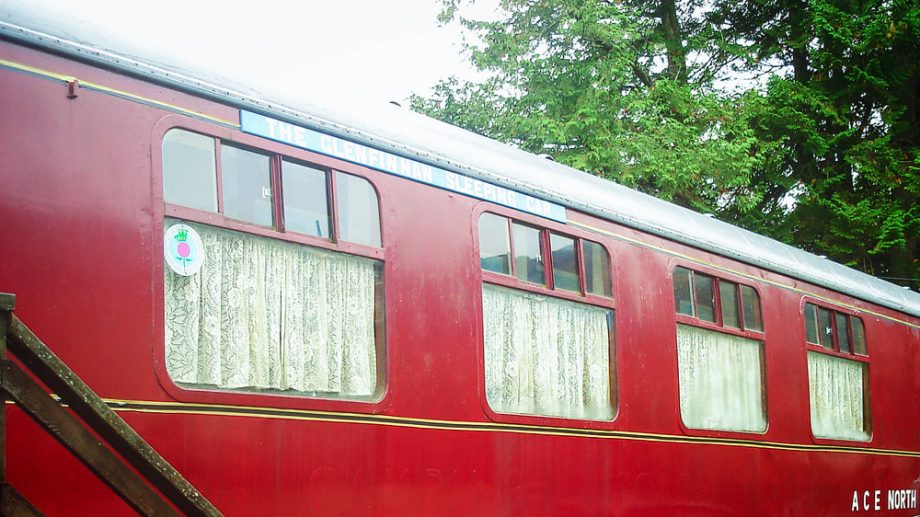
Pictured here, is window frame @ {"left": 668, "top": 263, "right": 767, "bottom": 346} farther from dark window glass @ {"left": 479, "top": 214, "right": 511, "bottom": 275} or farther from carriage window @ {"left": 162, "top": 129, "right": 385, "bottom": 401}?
carriage window @ {"left": 162, "top": 129, "right": 385, "bottom": 401}

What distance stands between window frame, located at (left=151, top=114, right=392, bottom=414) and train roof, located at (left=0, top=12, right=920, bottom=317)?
0.16 metres

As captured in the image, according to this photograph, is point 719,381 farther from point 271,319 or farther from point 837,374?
point 271,319

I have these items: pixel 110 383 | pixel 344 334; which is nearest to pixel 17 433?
pixel 110 383

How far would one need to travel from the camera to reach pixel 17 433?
12.3ft

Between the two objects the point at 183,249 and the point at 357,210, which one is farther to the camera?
the point at 357,210

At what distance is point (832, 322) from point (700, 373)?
2.56m

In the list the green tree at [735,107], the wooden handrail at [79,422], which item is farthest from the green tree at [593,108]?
the wooden handrail at [79,422]

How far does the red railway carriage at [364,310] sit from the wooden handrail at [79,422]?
54 centimetres

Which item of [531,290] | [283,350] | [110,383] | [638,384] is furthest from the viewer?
[638,384]

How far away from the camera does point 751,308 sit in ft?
28.0

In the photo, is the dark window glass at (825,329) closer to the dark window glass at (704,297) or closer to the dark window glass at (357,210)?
the dark window glass at (704,297)

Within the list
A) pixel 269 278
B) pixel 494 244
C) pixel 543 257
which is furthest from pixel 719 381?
pixel 269 278

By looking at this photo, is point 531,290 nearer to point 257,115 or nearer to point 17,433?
point 257,115

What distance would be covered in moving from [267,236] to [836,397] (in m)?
6.66
